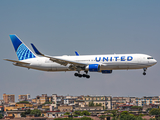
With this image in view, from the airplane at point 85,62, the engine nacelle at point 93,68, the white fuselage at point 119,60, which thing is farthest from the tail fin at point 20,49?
the engine nacelle at point 93,68

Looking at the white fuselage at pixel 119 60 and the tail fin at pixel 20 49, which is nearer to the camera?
the white fuselage at pixel 119 60

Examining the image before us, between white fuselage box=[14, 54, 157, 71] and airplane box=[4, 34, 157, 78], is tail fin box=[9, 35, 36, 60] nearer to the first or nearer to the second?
airplane box=[4, 34, 157, 78]

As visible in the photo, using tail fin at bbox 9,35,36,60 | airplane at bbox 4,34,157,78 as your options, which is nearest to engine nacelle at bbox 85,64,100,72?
airplane at bbox 4,34,157,78

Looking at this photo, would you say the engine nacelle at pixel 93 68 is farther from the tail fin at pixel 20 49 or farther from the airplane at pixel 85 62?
the tail fin at pixel 20 49

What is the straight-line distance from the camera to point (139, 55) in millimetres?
87562

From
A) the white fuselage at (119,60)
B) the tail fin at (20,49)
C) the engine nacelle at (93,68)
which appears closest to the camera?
the white fuselage at (119,60)

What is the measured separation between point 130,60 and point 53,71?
20.6 metres

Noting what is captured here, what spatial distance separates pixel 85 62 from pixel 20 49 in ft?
66.5

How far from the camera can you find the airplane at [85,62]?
284 feet

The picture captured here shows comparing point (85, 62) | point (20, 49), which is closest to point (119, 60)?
point (85, 62)

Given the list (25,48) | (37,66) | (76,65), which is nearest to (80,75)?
(76,65)

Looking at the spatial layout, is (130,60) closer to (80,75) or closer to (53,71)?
(80,75)

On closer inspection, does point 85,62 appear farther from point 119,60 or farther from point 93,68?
point 119,60

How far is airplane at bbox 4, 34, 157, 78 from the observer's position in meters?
86.5
